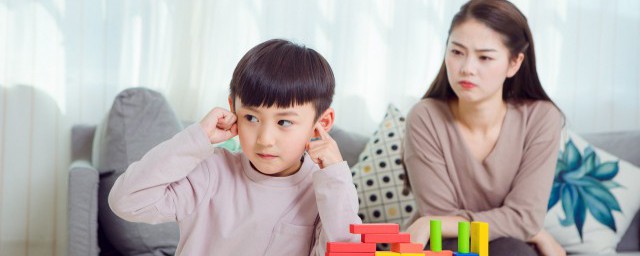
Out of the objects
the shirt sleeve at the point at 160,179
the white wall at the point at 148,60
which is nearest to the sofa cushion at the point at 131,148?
the white wall at the point at 148,60

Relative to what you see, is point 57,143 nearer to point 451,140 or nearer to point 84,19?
point 84,19

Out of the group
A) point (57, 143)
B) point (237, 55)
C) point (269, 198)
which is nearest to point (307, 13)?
point (237, 55)

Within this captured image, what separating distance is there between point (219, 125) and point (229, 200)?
14 cm

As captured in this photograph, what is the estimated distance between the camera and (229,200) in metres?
1.65

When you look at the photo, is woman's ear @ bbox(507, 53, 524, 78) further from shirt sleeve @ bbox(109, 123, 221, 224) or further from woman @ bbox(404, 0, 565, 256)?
shirt sleeve @ bbox(109, 123, 221, 224)

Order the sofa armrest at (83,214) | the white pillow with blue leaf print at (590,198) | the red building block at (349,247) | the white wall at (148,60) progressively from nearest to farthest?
the red building block at (349,247)
the sofa armrest at (83,214)
the white pillow with blue leaf print at (590,198)
the white wall at (148,60)

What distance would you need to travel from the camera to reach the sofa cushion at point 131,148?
260 cm

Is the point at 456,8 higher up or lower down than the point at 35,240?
higher up

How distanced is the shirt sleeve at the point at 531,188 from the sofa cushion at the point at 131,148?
913mm

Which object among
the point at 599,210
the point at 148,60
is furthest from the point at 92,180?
the point at 599,210

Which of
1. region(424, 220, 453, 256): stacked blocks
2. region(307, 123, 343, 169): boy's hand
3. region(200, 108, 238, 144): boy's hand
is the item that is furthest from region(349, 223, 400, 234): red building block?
region(200, 108, 238, 144): boy's hand

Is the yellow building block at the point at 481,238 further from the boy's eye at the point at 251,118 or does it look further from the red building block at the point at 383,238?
the boy's eye at the point at 251,118

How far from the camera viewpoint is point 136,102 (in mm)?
2787

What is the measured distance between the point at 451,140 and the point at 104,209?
3.39 feet
